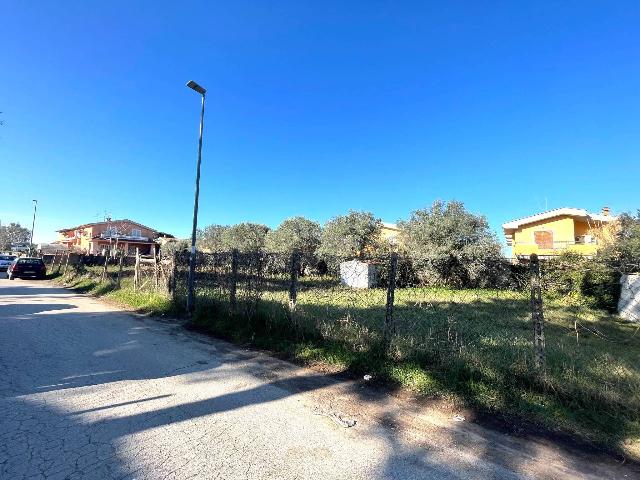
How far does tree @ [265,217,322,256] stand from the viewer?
31.6m

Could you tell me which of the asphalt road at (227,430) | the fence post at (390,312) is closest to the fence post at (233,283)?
the asphalt road at (227,430)

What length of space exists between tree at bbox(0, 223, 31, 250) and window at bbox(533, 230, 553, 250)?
122m

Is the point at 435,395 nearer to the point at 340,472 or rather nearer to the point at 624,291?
the point at 340,472

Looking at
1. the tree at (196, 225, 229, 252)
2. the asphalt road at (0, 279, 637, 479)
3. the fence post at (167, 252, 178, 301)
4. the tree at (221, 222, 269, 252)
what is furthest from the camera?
the tree at (196, 225, 229, 252)

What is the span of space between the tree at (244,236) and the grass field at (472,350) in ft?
106

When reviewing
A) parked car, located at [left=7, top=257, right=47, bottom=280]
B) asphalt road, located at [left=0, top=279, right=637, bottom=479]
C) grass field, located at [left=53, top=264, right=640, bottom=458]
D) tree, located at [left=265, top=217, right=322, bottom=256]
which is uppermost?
tree, located at [left=265, top=217, right=322, bottom=256]

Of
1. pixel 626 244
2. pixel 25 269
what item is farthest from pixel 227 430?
pixel 25 269

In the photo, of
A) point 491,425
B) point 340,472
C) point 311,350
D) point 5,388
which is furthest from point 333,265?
point 5,388

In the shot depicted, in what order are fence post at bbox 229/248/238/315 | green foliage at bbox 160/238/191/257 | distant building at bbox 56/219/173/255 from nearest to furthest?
fence post at bbox 229/248/238/315 < green foliage at bbox 160/238/191/257 < distant building at bbox 56/219/173/255

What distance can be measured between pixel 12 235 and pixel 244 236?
104 meters

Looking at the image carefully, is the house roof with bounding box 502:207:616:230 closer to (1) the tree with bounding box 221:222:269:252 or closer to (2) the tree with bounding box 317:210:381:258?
(2) the tree with bounding box 317:210:381:258

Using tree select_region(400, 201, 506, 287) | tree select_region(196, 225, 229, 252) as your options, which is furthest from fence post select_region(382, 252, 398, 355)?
tree select_region(196, 225, 229, 252)

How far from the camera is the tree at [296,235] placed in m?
31.6

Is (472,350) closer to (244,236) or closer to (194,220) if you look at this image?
(194,220)
